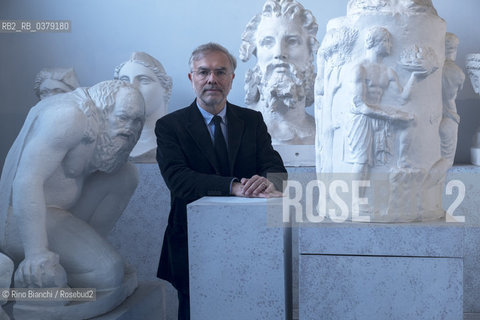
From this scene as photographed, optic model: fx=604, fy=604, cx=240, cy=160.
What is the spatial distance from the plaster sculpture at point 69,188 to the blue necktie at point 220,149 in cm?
55

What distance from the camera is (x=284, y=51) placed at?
5.46 meters

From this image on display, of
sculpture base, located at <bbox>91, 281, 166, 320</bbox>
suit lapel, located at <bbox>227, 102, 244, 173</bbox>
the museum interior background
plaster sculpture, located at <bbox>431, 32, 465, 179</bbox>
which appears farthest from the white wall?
suit lapel, located at <bbox>227, 102, 244, 173</bbox>

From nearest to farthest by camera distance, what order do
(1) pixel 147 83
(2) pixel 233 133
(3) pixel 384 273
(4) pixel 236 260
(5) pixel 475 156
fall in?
1. (4) pixel 236 260
2. (3) pixel 384 273
3. (2) pixel 233 133
4. (5) pixel 475 156
5. (1) pixel 147 83

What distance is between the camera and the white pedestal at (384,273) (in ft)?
8.87

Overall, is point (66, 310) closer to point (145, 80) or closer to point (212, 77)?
point (212, 77)

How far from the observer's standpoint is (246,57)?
5.77 meters

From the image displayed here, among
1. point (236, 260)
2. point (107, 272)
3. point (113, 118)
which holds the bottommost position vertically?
point (107, 272)

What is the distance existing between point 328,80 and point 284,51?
238cm

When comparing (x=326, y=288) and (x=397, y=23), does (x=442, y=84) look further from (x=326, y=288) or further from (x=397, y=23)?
(x=326, y=288)

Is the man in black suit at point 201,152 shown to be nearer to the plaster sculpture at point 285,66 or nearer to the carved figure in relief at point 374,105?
the carved figure in relief at point 374,105

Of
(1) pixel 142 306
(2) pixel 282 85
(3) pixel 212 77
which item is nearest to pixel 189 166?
(3) pixel 212 77

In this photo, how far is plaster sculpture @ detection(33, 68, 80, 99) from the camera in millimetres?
5703

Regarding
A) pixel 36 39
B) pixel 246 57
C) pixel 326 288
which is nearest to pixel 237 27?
pixel 246 57

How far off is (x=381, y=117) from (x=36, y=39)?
5.20 m
